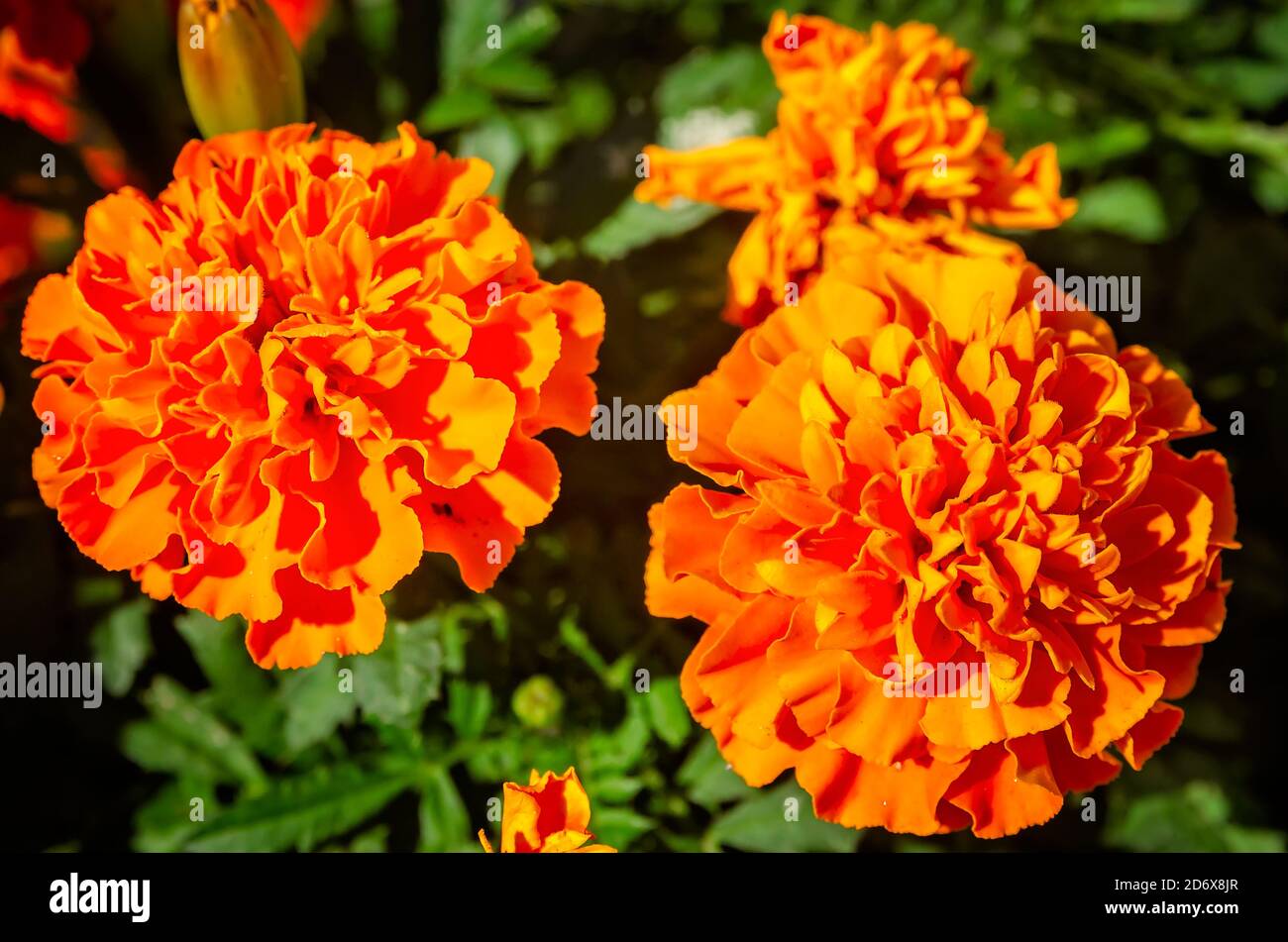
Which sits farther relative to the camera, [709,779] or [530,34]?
[530,34]

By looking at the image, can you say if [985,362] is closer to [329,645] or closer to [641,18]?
[329,645]

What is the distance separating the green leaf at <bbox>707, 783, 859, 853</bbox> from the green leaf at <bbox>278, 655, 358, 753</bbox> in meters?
0.40

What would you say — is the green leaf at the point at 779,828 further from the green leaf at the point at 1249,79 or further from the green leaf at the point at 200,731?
the green leaf at the point at 1249,79

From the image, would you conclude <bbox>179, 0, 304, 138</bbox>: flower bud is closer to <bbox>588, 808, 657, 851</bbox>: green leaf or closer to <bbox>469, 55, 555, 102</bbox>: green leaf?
<bbox>469, 55, 555, 102</bbox>: green leaf

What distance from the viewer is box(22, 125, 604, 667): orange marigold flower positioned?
2.74 feet

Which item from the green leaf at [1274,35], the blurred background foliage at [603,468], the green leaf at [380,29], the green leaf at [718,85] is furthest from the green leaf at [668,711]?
the green leaf at [1274,35]

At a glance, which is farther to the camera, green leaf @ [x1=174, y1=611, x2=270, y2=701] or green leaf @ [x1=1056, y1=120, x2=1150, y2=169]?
green leaf @ [x1=1056, y1=120, x2=1150, y2=169]

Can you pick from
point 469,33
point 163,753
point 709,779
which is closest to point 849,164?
point 469,33

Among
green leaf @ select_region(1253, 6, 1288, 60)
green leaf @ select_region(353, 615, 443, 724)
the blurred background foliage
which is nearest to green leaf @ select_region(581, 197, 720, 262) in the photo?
the blurred background foliage

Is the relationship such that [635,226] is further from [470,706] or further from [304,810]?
[304,810]

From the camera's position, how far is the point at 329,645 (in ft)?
2.90

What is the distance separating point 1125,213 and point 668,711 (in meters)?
0.98

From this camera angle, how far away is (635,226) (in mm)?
1220
